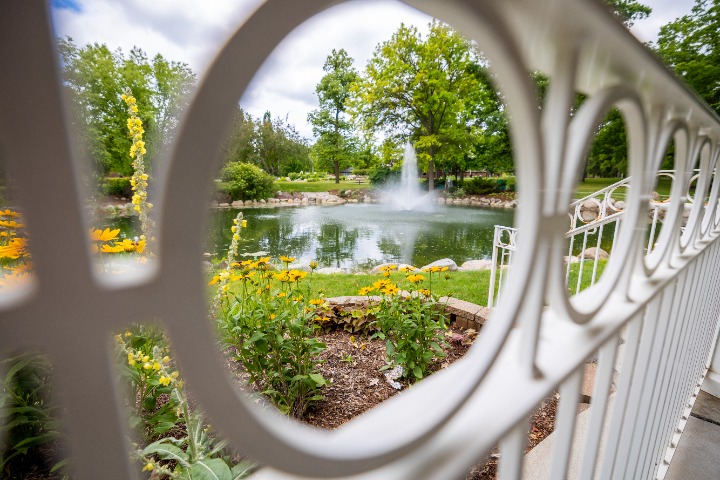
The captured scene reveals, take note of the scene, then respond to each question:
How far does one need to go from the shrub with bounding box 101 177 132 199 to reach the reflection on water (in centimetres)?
123

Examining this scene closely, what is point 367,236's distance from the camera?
5.49 meters

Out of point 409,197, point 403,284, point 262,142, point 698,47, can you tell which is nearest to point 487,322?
point 262,142

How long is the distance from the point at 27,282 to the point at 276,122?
0.23 m

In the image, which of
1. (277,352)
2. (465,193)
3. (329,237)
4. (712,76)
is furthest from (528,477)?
(712,76)

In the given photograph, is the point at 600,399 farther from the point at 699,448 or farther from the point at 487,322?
the point at 699,448

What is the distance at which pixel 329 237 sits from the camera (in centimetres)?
397

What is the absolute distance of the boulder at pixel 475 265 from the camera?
503 centimetres

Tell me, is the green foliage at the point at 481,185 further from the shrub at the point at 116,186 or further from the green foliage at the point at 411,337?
the shrub at the point at 116,186

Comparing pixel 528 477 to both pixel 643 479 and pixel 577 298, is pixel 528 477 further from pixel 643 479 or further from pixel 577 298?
pixel 577 298

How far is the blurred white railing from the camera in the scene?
0.13 m

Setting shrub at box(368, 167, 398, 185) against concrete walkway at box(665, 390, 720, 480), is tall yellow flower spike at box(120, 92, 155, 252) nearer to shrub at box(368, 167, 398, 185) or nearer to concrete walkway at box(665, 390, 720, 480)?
concrete walkway at box(665, 390, 720, 480)

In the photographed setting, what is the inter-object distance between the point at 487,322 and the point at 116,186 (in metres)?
0.33

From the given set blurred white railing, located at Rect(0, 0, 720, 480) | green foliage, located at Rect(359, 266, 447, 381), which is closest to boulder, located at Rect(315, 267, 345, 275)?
green foliage, located at Rect(359, 266, 447, 381)

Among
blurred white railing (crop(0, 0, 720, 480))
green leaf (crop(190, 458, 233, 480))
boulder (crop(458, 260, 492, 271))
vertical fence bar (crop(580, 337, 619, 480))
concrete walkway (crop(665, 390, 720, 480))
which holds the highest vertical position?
blurred white railing (crop(0, 0, 720, 480))
